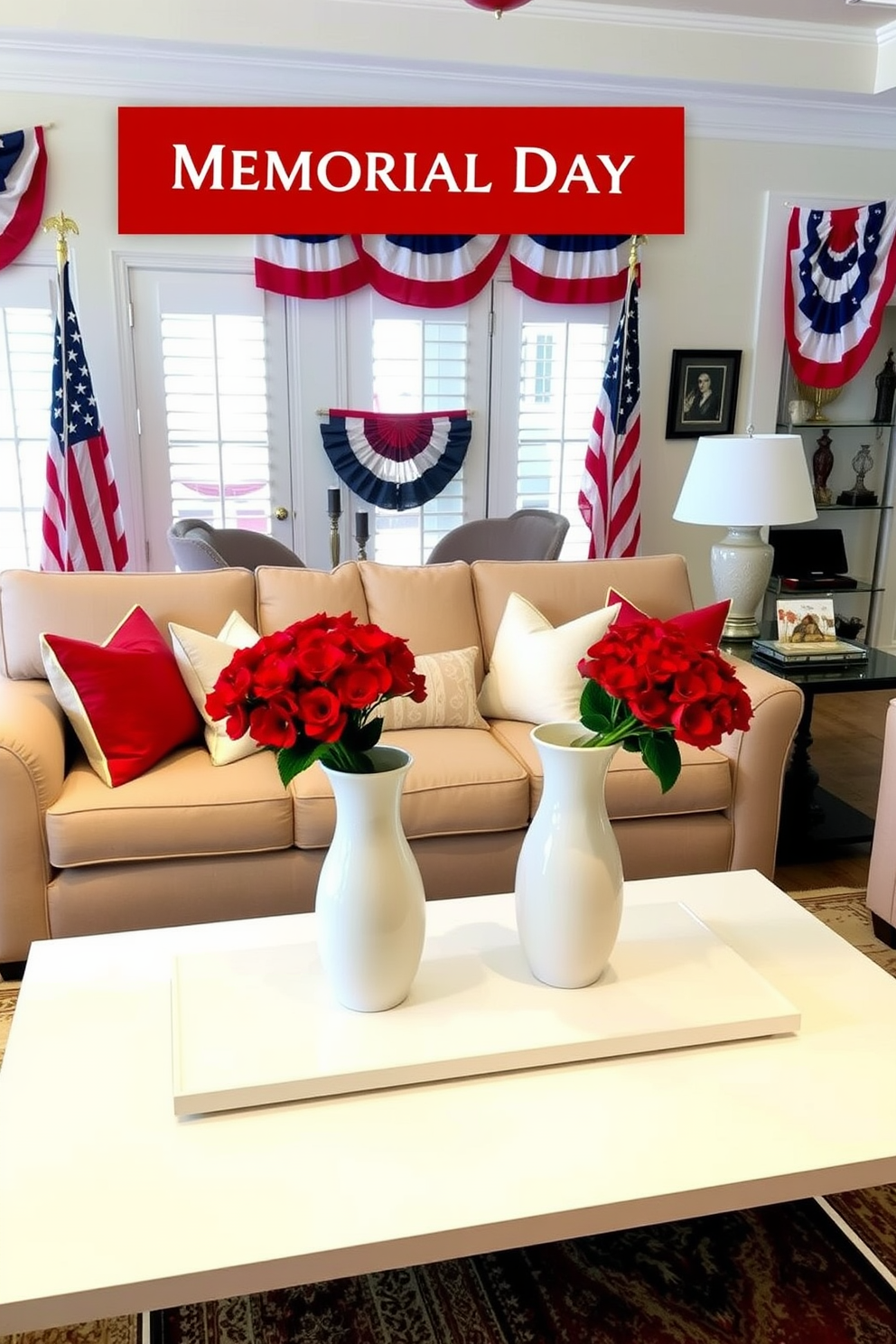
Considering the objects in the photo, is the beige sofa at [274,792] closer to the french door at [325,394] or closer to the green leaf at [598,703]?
the green leaf at [598,703]

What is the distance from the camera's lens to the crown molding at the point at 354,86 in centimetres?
409

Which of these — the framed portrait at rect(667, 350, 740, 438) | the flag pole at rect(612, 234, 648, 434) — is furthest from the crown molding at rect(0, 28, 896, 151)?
the framed portrait at rect(667, 350, 740, 438)

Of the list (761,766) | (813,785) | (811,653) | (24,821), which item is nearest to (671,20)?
(811,653)

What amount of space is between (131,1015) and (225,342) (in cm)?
352

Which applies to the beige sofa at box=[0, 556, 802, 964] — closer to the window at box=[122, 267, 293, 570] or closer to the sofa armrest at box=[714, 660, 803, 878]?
the sofa armrest at box=[714, 660, 803, 878]

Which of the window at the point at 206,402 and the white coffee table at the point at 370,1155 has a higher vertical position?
the window at the point at 206,402

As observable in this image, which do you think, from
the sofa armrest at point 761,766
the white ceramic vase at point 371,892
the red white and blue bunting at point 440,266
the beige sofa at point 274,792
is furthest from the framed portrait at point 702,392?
the white ceramic vase at point 371,892

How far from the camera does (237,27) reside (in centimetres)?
402

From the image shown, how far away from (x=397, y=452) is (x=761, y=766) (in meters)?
2.58

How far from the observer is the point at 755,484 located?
3.27 meters

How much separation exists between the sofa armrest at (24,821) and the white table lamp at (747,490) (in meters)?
2.04

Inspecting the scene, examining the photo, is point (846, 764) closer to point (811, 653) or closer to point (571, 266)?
point (811, 653)

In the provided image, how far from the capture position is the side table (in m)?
3.16

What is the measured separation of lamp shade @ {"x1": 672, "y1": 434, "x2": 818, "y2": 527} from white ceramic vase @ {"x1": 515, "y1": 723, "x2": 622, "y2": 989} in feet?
5.96
